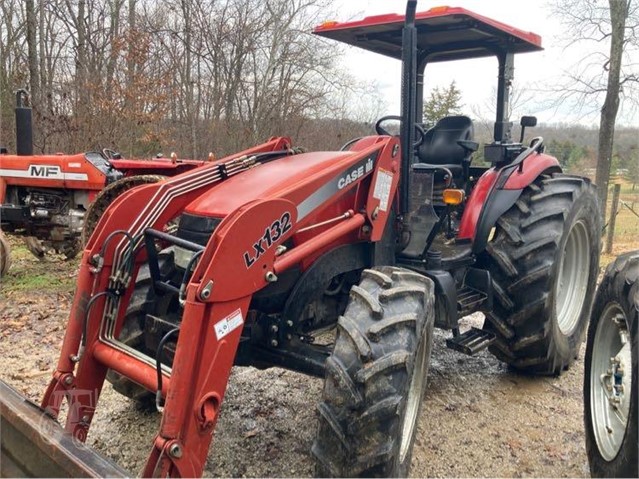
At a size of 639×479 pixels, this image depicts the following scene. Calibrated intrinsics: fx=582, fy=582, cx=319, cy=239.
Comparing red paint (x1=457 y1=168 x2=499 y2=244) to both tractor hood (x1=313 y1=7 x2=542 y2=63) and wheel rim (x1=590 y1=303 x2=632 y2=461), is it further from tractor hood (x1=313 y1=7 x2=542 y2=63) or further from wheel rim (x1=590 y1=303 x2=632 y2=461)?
wheel rim (x1=590 y1=303 x2=632 y2=461)

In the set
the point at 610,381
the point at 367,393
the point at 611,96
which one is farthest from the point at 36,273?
the point at 611,96

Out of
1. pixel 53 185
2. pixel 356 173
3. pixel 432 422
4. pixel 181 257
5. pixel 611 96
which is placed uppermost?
pixel 611 96

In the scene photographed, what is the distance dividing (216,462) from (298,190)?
61.8 inches

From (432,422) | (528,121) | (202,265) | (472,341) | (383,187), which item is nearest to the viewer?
(202,265)

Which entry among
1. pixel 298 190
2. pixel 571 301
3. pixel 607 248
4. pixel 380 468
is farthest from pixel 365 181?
pixel 607 248

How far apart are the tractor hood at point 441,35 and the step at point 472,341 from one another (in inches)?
79.9

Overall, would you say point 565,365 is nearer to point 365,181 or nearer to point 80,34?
point 365,181

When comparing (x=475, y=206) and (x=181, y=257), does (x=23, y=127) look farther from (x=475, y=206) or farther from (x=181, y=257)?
(x=475, y=206)

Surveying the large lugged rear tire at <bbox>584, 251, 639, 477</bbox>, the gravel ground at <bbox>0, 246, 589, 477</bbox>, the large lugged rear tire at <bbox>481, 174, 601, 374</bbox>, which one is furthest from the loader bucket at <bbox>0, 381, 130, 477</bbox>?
the large lugged rear tire at <bbox>481, 174, 601, 374</bbox>

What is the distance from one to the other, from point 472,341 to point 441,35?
7.00ft

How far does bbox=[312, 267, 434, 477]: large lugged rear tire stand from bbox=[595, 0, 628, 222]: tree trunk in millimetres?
8344

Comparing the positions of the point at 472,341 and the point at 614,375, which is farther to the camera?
the point at 472,341

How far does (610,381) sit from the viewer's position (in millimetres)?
2787

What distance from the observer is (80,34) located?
41.3ft
